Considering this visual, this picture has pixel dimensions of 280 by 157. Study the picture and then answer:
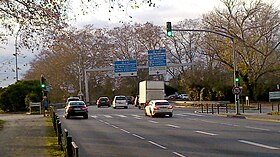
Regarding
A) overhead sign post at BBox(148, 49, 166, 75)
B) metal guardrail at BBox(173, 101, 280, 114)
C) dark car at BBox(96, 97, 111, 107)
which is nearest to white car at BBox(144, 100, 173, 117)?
metal guardrail at BBox(173, 101, 280, 114)

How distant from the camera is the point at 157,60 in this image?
219 feet

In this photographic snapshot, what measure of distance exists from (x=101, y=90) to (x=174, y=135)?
235 feet

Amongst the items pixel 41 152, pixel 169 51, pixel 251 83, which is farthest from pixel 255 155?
pixel 169 51

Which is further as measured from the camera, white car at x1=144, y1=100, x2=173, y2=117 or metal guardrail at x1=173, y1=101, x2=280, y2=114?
metal guardrail at x1=173, y1=101, x2=280, y2=114

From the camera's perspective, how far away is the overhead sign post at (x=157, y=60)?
66.6 m

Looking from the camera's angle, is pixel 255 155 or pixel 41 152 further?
pixel 41 152

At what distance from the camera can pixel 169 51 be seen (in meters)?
89.2

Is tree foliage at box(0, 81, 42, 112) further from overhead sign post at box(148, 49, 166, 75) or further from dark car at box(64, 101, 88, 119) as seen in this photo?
dark car at box(64, 101, 88, 119)

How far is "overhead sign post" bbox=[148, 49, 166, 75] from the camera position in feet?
218

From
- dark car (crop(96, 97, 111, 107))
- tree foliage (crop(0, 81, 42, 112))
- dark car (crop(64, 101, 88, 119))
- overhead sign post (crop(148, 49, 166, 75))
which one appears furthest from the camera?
dark car (crop(96, 97, 111, 107))

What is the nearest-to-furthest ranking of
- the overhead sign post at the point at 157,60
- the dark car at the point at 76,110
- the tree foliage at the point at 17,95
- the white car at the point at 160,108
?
the white car at the point at 160,108
the dark car at the point at 76,110
the tree foliage at the point at 17,95
the overhead sign post at the point at 157,60

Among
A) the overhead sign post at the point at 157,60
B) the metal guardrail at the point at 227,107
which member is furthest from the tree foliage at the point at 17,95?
the metal guardrail at the point at 227,107

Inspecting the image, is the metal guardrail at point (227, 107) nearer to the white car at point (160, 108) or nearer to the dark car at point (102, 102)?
the white car at point (160, 108)

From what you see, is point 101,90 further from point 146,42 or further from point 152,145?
point 152,145
